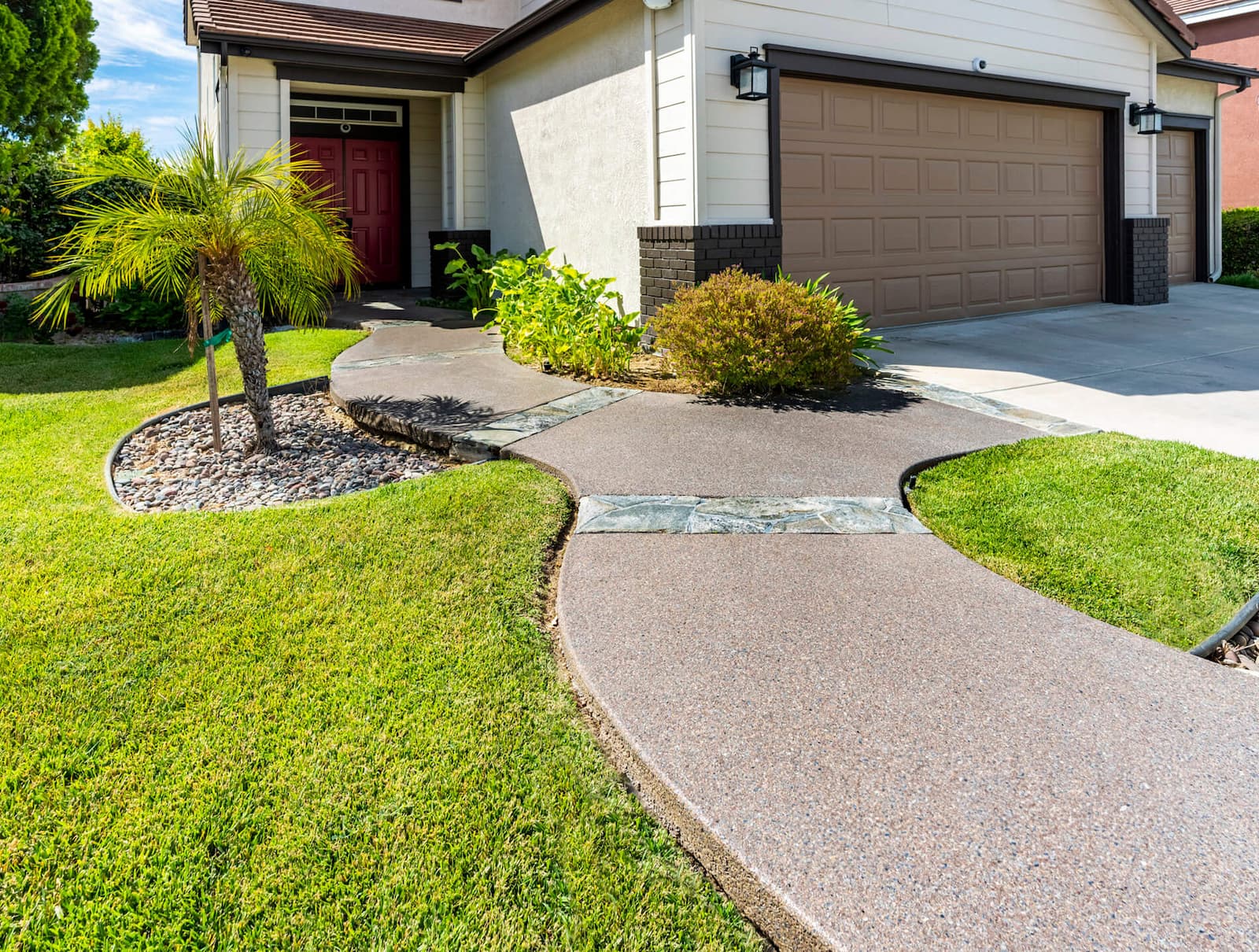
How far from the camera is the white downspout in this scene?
14.3m

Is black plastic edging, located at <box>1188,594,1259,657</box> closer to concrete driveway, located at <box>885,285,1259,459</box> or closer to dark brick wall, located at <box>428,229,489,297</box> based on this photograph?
concrete driveway, located at <box>885,285,1259,459</box>

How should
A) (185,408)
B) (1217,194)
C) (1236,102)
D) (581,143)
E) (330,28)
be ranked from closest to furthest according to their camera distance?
(185,408), (581,143), (330,28), (1217,194), (1236,102)

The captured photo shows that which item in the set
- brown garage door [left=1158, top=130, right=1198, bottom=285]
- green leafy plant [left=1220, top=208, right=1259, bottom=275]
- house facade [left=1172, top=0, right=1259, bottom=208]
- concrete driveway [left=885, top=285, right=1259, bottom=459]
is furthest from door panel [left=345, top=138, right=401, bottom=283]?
house facade [left=1172, top=0, right=1259, bottom=208]

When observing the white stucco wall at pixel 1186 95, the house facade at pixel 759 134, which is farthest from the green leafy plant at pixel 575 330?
the white stucco wall at pixel 1186 95

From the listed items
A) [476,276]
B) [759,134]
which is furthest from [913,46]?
[476,276]

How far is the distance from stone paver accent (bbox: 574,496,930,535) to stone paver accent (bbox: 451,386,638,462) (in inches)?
45.4

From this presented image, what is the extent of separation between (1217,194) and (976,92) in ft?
22.7

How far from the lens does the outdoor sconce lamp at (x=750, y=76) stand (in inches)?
322

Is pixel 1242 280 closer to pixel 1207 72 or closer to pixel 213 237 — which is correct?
pixel 1207 72

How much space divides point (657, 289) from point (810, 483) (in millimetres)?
4362

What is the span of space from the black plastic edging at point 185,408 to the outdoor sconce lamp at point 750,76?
14.5 ft

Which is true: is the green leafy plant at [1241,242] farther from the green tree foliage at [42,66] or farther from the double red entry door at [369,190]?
the green tree foliage at [42,66]

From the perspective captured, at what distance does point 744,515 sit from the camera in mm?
4461

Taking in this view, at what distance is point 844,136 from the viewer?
31.2 ft
